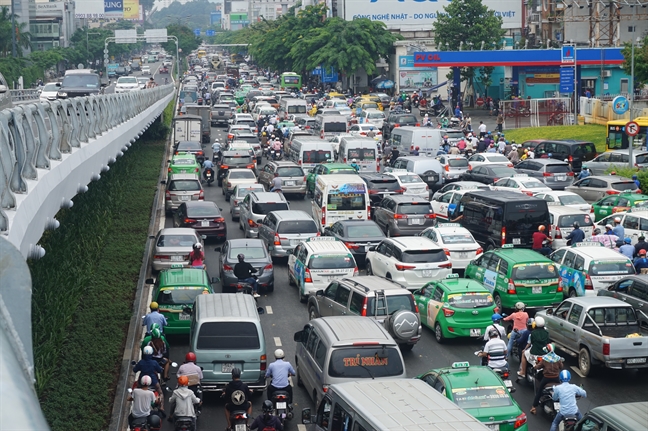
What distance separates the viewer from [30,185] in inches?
447

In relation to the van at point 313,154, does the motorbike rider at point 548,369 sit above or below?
below

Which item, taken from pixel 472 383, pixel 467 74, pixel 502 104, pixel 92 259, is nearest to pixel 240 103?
pixel 467 74

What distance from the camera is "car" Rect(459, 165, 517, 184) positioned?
122 feet

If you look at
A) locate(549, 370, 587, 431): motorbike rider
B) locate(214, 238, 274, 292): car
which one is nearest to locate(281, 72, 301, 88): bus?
locate(214, 238, 274, 292): car

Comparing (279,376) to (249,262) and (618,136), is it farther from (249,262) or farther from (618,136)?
(618,136)

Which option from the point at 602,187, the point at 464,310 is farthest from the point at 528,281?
the point at 602,187

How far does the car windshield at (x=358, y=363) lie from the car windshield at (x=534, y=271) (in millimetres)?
7626

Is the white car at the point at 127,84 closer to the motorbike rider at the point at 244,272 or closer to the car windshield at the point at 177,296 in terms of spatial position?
the motorbike rider at the point at 244,272

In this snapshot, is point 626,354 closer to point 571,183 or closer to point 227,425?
point 227,425

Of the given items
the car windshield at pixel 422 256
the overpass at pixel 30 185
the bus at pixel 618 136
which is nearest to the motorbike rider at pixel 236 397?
the overpass at pixel 30 185

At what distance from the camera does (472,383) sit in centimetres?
1280

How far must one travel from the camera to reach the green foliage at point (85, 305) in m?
14.7

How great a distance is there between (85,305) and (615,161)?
25515 millimetres

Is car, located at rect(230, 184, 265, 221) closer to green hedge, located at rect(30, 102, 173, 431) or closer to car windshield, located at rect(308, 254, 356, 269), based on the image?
green hedge, located at rect(30, 102, 173, 431)
